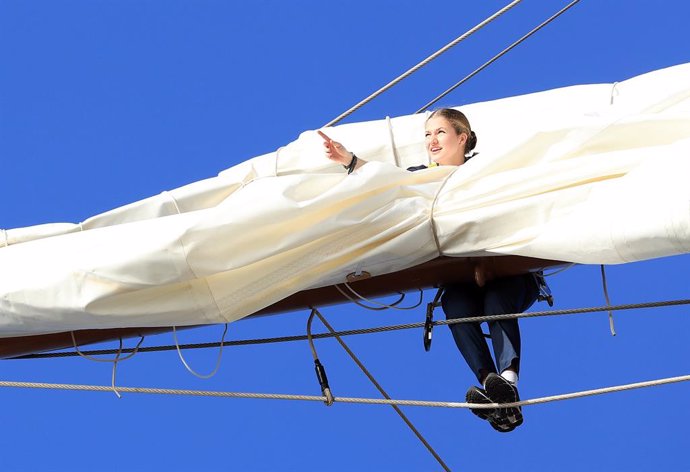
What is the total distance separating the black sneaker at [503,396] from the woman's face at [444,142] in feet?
1.84

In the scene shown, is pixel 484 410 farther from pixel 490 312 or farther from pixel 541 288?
pixel 541 288

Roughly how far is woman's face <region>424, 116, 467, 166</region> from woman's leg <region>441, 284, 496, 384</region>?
1.17 ft

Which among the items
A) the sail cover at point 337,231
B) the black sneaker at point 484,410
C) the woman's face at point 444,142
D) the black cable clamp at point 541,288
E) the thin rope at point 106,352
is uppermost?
the sail cover at point 337,231

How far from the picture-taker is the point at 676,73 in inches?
125

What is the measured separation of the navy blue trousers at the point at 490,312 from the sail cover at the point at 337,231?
Answer: 0.33 feet

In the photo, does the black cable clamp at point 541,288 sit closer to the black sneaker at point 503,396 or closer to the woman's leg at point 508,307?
the woman's leg at point 508,307

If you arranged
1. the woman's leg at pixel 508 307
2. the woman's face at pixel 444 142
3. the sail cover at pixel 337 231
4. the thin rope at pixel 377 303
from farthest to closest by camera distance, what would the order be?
the woman's face at pixel 444 142 → the thin rope at pixel 377 303 → the woman's leg at pixel 508 307 → the sail cover at pixel 337 231

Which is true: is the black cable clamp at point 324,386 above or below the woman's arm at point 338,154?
below

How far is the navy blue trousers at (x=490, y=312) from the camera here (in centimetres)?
247

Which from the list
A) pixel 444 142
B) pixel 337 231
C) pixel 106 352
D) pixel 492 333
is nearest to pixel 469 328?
pixel 492 333

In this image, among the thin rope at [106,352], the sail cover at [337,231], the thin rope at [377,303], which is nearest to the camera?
the sail cover at [337,231]

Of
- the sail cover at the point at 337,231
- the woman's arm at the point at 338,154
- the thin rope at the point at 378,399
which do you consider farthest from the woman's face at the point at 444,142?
the thin rope at the point at 378,399

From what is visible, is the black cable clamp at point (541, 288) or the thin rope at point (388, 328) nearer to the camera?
the thin rope at point (388, 328)

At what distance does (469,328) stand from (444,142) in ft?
1.62
